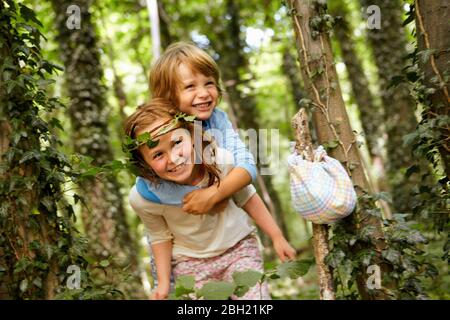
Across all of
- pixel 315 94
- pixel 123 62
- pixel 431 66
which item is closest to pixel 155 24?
pixel 315 94

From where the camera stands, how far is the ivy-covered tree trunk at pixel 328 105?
2602 millimetres

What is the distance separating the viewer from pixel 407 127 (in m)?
7.13

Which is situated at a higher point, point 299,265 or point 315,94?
point 315,94

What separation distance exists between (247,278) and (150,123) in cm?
99

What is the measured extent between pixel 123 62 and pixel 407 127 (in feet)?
26.0

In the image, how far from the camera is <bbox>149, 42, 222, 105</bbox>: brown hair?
9.28 ft

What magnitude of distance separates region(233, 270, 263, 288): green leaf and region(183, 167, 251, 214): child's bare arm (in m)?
0.43

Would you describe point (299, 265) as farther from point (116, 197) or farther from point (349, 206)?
point (116, 197)

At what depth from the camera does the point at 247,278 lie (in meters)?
2.40

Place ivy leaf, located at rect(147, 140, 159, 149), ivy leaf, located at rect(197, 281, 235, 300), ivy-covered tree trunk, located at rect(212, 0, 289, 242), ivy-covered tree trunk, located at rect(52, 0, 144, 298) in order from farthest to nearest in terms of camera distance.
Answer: ivy-covered tree trunk, located at rect(212, 0, 289, 242) < ivy-covered tree trunk, located at rect(52, 0, 144, 298) < ivy leaf, located at rect(147, 140, 159, 149) < ivy leaf, located at rect(197, 281, 235, 300)

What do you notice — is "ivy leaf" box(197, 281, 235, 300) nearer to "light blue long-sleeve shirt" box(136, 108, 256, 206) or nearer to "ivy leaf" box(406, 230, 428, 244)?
"light blue long-sleeve shirt" box(136, 108, 256, 206)

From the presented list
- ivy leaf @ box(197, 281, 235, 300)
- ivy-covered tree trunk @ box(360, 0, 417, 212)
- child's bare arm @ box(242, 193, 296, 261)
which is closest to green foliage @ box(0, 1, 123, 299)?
ivy leaf @ box(197, 281, 235, 300)

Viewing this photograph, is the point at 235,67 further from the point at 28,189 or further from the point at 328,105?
the point at 28,189

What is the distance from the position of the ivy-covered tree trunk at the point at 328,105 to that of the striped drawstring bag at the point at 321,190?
19 cm
